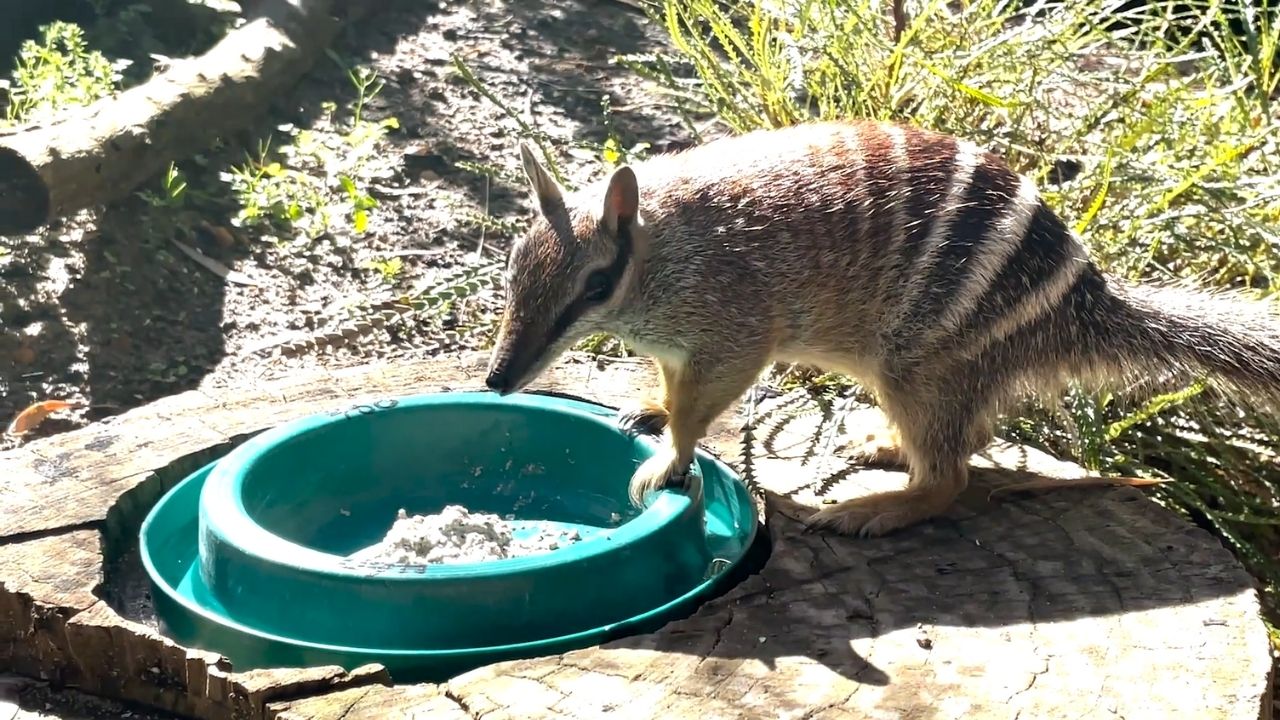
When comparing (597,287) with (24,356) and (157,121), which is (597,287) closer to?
(24,356)

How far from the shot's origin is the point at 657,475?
3367 mm

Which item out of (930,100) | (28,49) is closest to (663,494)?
(930,100)

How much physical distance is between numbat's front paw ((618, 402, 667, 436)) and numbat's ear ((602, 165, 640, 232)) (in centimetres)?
56

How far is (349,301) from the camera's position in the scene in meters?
5.62

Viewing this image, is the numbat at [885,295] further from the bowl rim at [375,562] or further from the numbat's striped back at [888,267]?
the bowl rim at [375,562]

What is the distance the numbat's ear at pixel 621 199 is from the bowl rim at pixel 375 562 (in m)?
0.54


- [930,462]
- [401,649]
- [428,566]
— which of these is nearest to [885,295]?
[930,462]

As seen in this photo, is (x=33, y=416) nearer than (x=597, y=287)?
No

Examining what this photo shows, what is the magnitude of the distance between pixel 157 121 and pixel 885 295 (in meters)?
3.78

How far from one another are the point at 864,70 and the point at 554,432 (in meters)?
2.11

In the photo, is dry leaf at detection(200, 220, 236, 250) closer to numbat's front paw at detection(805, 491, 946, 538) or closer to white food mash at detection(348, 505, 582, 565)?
white food mash at detection(348, 505, 582, 565)

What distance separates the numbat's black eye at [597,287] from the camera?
3.37 metres

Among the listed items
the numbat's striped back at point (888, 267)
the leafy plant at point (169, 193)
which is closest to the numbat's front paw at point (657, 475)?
the numbat's striped back at point (888, 267)

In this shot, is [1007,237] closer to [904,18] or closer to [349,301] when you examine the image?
[904,18]
